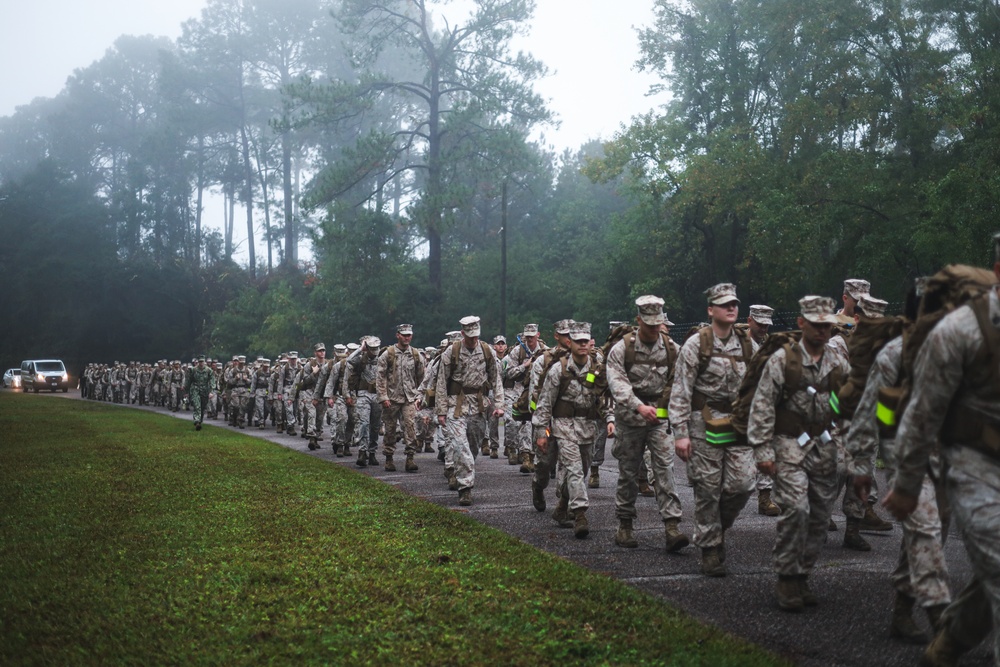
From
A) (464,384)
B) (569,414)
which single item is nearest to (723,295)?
(569,414)

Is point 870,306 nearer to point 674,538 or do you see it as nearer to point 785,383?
point 785,383

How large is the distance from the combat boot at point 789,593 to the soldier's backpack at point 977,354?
1902 millimetres

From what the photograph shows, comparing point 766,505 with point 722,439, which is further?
point 766,505

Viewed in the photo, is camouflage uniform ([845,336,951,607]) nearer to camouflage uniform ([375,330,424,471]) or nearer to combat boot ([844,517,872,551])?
combat boot ([844,517,872,551])

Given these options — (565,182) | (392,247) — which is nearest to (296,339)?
(392,247)

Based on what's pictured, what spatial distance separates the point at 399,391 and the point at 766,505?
7438 mm

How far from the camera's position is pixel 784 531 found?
257 inches

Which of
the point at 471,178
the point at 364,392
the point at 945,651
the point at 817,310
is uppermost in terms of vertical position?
the point at 471,178

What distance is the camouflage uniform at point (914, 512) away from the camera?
17.5ft

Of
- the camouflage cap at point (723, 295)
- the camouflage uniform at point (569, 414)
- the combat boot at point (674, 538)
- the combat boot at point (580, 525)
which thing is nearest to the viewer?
the camouflage cap at point (723, 295)

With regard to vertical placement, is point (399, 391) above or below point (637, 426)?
above

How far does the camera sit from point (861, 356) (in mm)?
6242

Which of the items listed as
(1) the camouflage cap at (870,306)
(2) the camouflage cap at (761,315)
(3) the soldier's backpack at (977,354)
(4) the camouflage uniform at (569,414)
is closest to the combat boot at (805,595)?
(3) the soldier's backpack at (977,354)

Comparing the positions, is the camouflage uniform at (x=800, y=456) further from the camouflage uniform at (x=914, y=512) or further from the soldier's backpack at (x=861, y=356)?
the camouflage uniform at (x=914, y=512)
